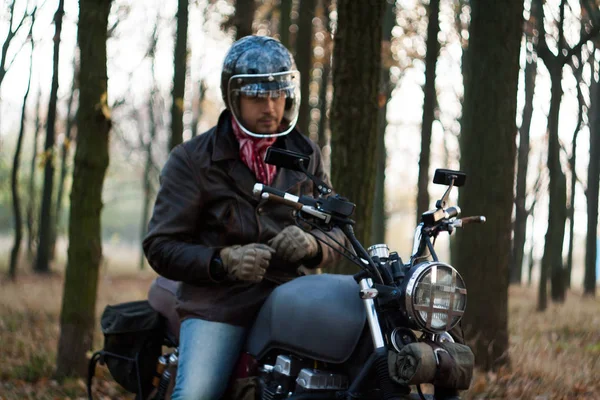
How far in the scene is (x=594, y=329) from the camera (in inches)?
413

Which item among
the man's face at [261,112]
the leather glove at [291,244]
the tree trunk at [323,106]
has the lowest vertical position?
the leather glove at [291,244]

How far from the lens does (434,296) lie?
2.68 metres

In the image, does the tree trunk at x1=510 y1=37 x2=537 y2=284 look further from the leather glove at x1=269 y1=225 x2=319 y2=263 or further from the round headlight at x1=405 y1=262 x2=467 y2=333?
the round headlight at x1=405 y1=262 x2=467 y2=333

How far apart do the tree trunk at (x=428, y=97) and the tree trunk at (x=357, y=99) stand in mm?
5210

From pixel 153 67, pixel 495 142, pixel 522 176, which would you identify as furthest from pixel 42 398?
pixel 153 67

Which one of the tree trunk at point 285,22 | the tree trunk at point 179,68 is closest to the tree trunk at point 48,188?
the tree trunk at point 179,68

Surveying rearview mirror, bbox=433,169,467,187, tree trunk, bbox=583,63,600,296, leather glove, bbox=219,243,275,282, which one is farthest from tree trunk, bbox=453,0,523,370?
tree trunk, bbox=583,63,600,296

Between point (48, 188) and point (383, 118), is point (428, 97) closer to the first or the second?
point (383, 118)

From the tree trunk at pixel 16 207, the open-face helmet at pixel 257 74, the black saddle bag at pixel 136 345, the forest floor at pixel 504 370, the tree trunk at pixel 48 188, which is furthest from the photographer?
the tree trunk at pixel 16 207

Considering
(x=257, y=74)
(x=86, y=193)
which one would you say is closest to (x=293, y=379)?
(x=257, y=74)

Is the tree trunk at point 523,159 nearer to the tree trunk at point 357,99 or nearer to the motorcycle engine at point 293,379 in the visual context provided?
the tree trunk at point 357,99

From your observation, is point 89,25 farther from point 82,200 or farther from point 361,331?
point 361,331

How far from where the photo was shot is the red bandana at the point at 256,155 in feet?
12.7

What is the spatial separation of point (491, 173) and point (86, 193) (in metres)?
3.66
